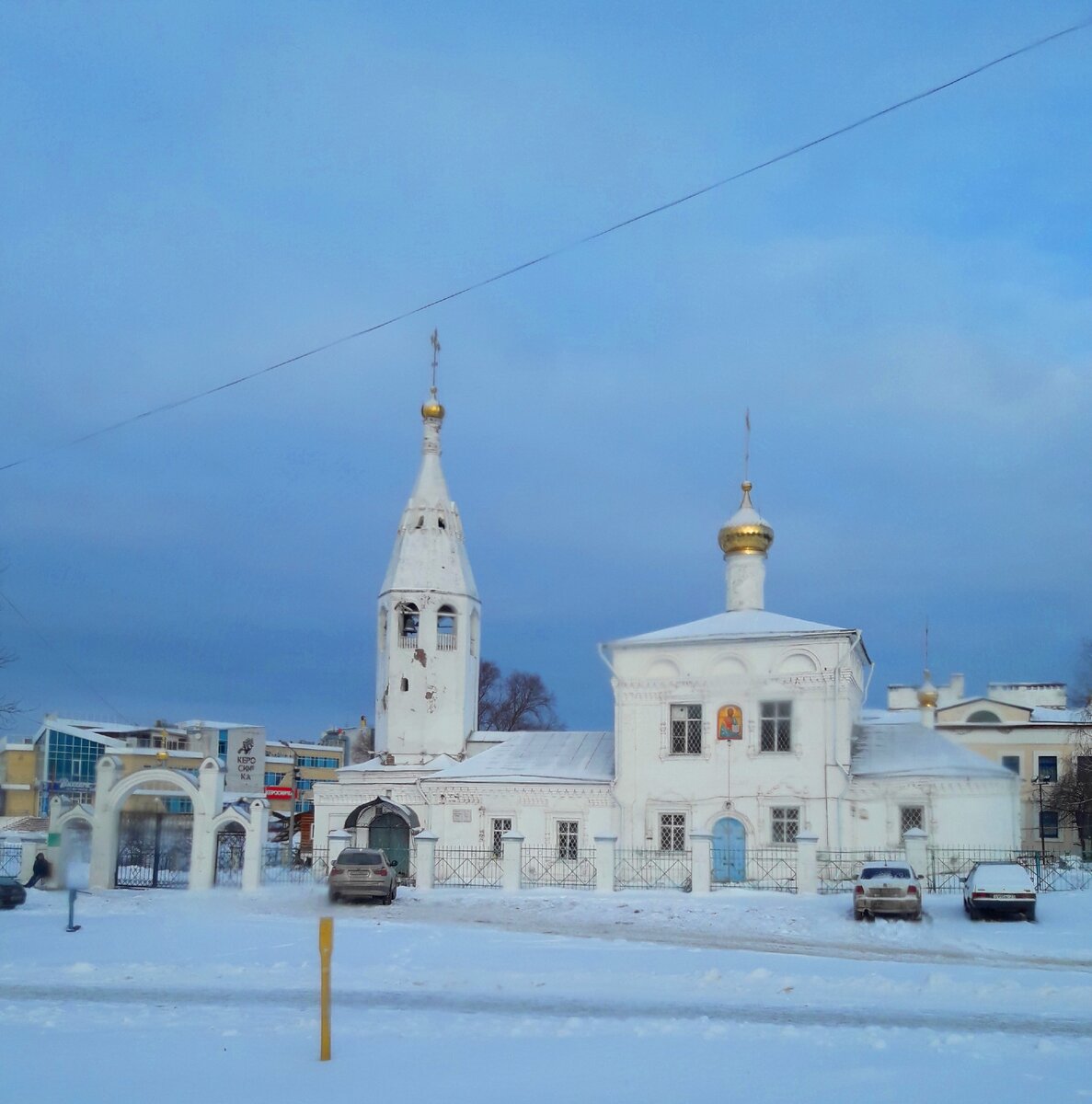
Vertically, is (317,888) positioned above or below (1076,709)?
below

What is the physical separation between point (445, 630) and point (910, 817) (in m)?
14.0

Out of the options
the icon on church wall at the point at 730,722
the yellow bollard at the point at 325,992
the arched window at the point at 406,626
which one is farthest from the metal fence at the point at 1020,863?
the yellow bollard at the point at 325,992

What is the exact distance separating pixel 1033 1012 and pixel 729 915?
1066cm

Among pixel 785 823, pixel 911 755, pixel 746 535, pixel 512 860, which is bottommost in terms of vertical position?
pixel 512 860

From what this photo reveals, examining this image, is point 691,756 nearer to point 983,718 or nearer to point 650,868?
point 650,868

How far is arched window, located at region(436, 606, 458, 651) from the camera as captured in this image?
116 feet

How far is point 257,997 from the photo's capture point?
11.9 metres

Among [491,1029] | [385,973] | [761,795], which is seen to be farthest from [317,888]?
[491,1029]

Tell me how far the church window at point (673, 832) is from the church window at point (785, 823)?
2.18m

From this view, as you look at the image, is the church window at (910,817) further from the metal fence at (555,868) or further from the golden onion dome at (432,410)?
the golden onion dome at (432,410)

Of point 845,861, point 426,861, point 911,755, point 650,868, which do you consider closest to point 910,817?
point 911,755

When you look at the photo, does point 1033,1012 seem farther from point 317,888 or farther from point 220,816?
point 220,816

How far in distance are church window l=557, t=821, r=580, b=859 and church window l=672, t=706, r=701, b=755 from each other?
3.26 m

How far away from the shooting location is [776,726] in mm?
29703
